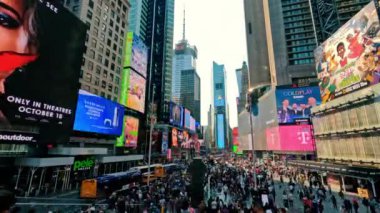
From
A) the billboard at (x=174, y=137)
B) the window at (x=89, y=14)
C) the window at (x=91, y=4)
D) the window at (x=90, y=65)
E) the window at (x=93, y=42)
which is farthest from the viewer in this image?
the billboard at (x=174, y=137)

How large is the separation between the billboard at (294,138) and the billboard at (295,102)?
8.06 feet

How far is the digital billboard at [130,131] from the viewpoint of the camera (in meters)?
56.2

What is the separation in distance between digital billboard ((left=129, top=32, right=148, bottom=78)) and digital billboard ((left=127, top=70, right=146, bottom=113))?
235 centimetres

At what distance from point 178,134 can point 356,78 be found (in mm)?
78558

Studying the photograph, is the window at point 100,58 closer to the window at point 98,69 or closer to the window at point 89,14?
the window at point 98,69

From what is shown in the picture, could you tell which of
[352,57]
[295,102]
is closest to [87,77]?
[352,57]

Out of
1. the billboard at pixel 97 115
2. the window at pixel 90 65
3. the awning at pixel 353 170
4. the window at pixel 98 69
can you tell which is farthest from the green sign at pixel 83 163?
the awning at pixel 353 170

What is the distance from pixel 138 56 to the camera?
6606 centimetres

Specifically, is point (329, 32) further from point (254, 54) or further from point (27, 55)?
point (254, 54)

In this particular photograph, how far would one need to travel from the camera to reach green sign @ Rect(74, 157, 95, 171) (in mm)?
37228

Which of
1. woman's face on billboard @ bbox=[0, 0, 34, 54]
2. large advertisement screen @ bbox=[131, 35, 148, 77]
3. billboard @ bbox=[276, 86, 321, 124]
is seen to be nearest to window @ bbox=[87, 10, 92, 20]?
large advertisement screen @ bbox=[131, 35, 148, 77]

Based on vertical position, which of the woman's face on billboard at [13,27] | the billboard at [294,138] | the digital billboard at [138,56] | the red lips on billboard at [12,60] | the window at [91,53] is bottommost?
the billboard at [294,138]

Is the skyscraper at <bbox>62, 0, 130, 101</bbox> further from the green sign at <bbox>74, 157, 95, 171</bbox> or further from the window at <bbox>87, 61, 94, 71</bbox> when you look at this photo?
the green sign at <bbox>74, 157, 95, 171</bbox>

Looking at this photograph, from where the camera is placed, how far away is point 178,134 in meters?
102
